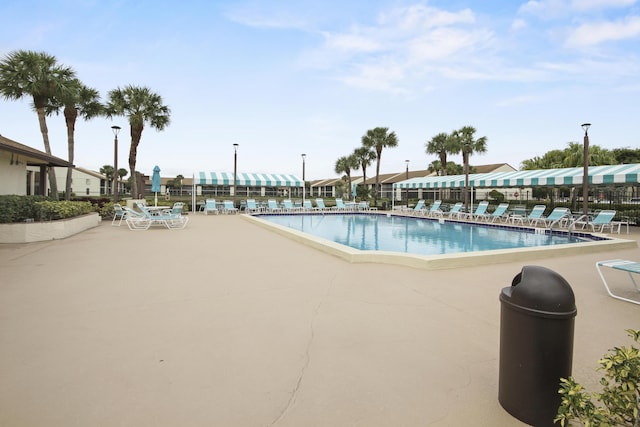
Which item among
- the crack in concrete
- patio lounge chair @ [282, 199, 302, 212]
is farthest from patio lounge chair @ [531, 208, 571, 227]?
patio lounge chair @ [282, 199, 302, 212]

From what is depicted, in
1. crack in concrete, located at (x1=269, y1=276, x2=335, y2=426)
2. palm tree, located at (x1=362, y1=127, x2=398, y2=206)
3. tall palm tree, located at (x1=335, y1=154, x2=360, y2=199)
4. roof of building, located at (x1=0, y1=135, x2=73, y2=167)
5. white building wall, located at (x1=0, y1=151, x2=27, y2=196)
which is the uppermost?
palm tree, located at (x1=362, y1=127, x2=398, y2=206)

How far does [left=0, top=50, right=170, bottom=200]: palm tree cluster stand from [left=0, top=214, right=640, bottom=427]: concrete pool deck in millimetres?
14170

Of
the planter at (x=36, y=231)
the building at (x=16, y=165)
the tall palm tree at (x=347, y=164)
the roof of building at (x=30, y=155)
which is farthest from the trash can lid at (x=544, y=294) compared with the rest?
the tall palm tree at (x=347, y=164)

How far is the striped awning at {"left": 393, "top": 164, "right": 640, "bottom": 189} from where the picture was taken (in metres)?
13.1

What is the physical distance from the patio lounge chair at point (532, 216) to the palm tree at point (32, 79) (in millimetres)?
20746

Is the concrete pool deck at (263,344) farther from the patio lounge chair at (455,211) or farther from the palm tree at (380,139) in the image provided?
the palm tree at (380,139)

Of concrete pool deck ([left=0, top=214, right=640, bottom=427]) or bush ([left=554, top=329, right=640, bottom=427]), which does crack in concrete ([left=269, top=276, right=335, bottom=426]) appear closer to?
concrete pool deck ([left=0, top=214, right=640, bottom=427])

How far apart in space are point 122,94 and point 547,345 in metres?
23.3

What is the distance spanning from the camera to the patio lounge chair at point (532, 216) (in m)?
14.8

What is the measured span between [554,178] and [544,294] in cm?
1692

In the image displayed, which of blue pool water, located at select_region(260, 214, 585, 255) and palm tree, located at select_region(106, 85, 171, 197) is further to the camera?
palm tree, located at select_region(106, 85, 171, 197)

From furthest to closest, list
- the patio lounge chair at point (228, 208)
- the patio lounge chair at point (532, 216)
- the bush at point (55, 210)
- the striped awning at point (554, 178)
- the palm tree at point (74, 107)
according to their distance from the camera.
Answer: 1. the patio lounge chair at point (228, 208)
2. the palm tree at point (74, 107)
3. the patio lounge chair at point (532, 216)
4. the striped awning at point (554, 178)
5. the bush at point (55, 210)

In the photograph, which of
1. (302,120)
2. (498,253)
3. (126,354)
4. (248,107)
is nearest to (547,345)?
(126,354)

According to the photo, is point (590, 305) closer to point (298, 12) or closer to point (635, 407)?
point (635, 407)
